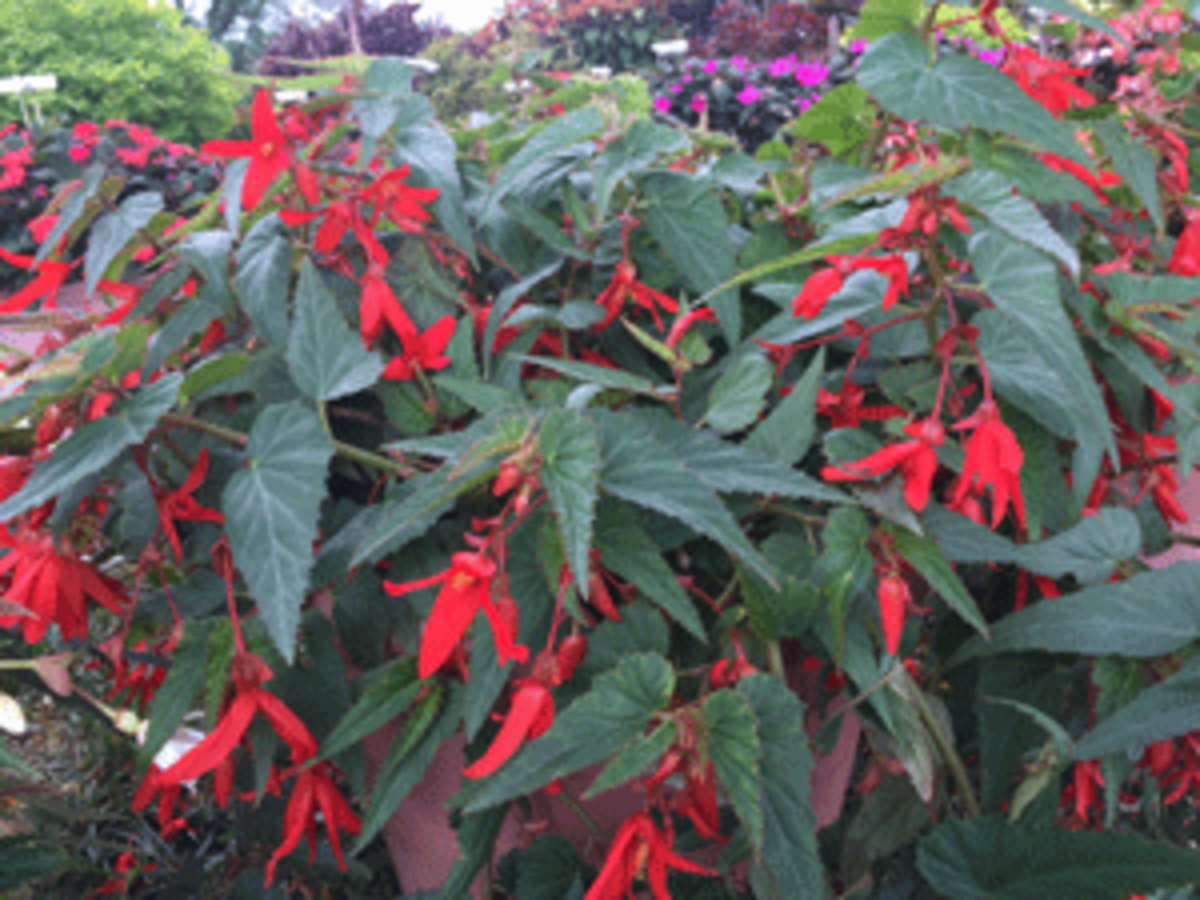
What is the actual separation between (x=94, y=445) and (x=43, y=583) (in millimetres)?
83

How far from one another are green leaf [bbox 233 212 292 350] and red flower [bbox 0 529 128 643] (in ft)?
0.47

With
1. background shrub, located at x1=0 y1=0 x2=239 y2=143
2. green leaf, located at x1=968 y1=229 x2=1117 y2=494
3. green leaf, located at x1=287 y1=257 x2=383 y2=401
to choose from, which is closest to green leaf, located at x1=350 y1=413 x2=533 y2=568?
green leaf, located at x1=287 y1=257 x2=383 y2=401

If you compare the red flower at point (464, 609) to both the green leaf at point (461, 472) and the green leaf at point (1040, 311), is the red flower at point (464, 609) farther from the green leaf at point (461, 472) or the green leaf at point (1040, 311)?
the green leaf at point (1040, 311)

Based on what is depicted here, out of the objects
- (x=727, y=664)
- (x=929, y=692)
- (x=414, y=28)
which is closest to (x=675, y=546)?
(x=727, y=664)

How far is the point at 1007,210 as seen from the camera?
41cm

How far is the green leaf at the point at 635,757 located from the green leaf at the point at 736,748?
0.02 m

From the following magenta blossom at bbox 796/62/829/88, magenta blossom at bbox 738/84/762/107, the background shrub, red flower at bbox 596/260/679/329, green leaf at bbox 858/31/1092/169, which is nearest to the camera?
green leaf at bbox 858/31/1092/169

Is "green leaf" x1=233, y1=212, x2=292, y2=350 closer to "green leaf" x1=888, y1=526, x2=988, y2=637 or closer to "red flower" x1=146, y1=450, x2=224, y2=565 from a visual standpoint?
"red flower" x1=146, y1=450, x2=224, y2=565

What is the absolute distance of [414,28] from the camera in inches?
259

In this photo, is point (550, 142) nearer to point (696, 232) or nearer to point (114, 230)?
point (696, 232)

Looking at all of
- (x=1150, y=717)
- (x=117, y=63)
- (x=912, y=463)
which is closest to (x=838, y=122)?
(x=912, y=463)

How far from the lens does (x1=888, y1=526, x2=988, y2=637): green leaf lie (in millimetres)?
421

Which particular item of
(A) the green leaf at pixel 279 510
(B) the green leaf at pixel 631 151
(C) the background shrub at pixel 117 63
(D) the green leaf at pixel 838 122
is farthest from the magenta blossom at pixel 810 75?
(A) the green leaf at pixel 279 510

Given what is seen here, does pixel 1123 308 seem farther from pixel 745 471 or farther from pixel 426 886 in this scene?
pixel 426 886
